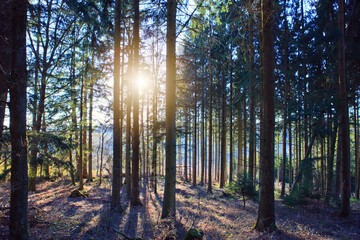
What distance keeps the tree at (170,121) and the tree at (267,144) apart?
2891 mm

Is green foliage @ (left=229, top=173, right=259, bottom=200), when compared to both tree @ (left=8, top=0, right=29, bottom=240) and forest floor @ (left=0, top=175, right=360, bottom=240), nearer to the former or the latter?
forest floor @ (left=0, top=175, right=360, bottom=240)

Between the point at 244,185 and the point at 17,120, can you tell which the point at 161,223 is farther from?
the point at 244,185

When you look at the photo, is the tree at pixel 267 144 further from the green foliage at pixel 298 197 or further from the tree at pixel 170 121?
the green foliage at pixel 298 197

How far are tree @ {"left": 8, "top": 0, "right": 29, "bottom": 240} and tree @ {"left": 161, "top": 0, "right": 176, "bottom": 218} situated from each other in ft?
12.8

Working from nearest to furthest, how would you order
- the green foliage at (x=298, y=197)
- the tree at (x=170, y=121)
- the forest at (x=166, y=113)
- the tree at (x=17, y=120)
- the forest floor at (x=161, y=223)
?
the tree at (x=17, y=120)
the forest at (x=166, y=113)
the forest floor at (x=161, y=223)
the tree at (x=170, y=121)
the green foliage at (x=298, y=197)

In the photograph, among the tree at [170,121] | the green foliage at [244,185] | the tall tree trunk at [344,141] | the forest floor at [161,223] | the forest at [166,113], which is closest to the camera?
the forest at [166,113]

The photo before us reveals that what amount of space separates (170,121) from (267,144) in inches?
128

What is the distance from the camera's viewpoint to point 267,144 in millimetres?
6219

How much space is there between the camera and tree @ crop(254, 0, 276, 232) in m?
6.13

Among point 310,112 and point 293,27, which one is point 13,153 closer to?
point 310,112

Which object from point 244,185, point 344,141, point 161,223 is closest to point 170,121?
point 161,223

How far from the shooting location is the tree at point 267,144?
20.1 feet

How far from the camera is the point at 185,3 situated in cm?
752

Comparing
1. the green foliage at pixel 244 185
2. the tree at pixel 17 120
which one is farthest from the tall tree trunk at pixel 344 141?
the tree at pixel 17 120
